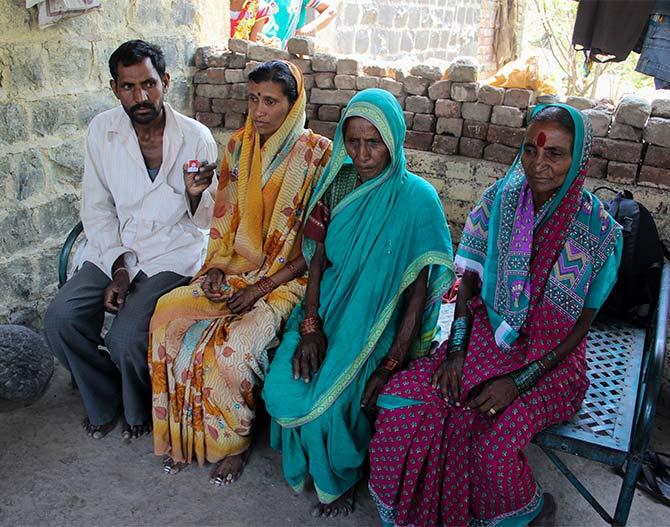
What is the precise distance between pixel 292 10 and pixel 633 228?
3793mm

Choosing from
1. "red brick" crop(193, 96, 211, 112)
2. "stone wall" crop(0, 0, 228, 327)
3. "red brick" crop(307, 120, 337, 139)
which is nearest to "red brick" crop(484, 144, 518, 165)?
"red brick" crop(307, 120, 337, 139)

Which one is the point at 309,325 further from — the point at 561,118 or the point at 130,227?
the point at 561,118

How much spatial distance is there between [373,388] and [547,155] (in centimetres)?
Result: 106

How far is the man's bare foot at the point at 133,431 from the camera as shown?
2.94 metres

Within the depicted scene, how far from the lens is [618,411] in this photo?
2408 mm

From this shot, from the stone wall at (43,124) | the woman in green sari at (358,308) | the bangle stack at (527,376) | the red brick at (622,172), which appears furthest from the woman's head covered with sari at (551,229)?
the stone wall at (43,124)

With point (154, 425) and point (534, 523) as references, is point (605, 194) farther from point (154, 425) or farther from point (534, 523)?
point (154, 425)

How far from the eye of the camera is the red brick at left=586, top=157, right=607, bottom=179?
3322mm

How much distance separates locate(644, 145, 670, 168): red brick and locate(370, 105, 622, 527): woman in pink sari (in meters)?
1.13

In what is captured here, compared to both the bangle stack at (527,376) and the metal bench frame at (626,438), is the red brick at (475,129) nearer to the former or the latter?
the metal bench frame at (626,438)

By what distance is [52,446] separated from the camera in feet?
9.44

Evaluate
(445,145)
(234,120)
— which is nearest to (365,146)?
(445,145)

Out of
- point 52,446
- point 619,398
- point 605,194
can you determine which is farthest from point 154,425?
point 605,194

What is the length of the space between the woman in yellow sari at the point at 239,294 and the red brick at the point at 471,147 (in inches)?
47.1
